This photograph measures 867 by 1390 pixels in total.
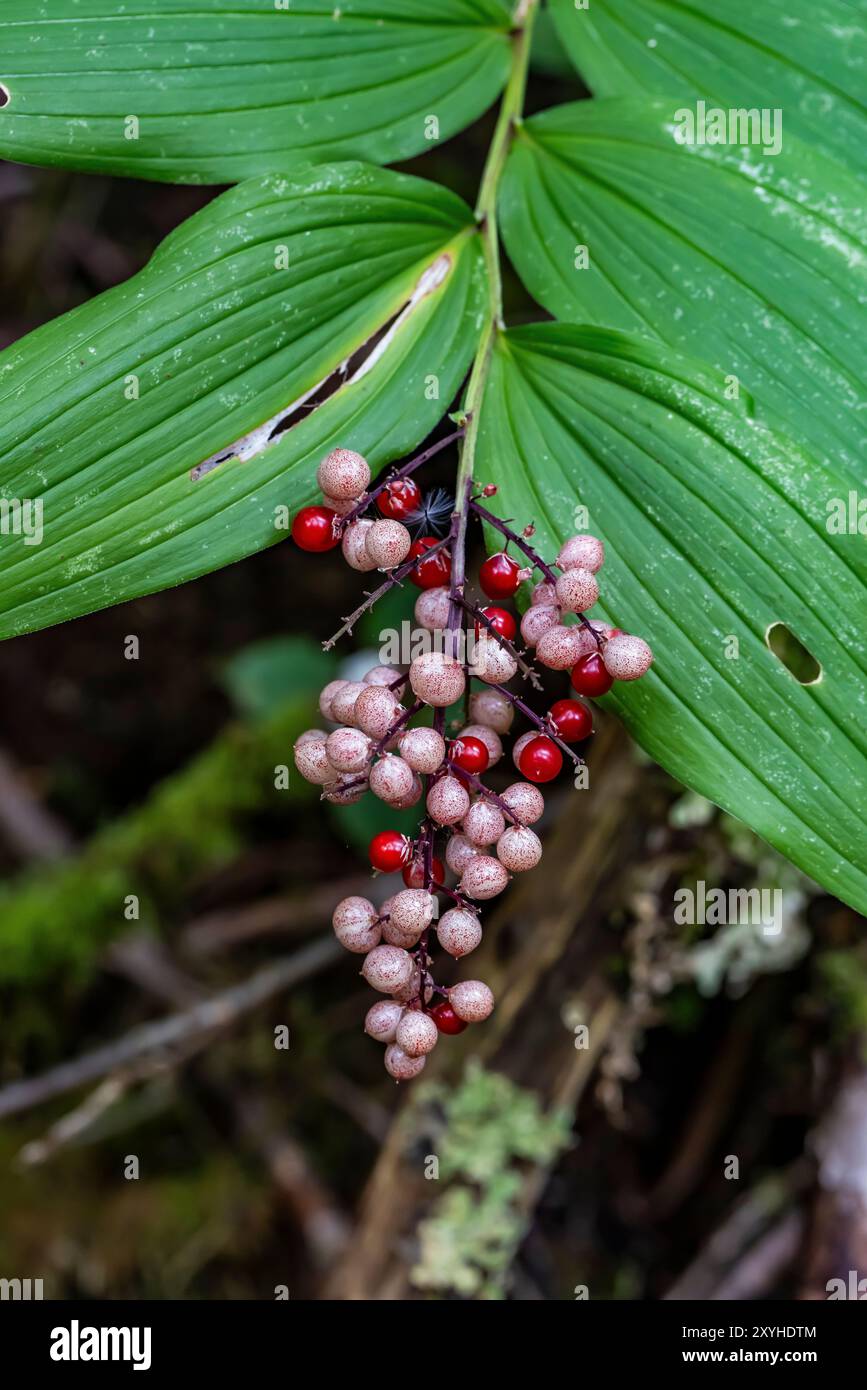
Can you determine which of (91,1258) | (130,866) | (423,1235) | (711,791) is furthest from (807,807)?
(91,1258)

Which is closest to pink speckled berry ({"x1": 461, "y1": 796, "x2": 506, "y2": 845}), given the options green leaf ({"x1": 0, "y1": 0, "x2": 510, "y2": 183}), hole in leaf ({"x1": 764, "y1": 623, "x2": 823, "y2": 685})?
hole in leaf ({"x1": 764, "y1": 623, "x2": 823, "y2": 685})

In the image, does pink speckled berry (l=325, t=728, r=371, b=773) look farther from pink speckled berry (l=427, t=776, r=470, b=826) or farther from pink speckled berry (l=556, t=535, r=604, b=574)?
pink speckled berry (l=556, t=535, r=604, b=574)

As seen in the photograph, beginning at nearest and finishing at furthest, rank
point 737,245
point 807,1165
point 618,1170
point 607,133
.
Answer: point 737,245 → point 607,133 → point 807,1165 → point 618,1170

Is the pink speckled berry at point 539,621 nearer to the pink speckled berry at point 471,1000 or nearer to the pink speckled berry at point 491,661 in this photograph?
the pink speckled berry at point 491,661

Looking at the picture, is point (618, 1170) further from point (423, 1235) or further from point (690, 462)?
point (690, 462)

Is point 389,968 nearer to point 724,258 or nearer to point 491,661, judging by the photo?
point 491,661
